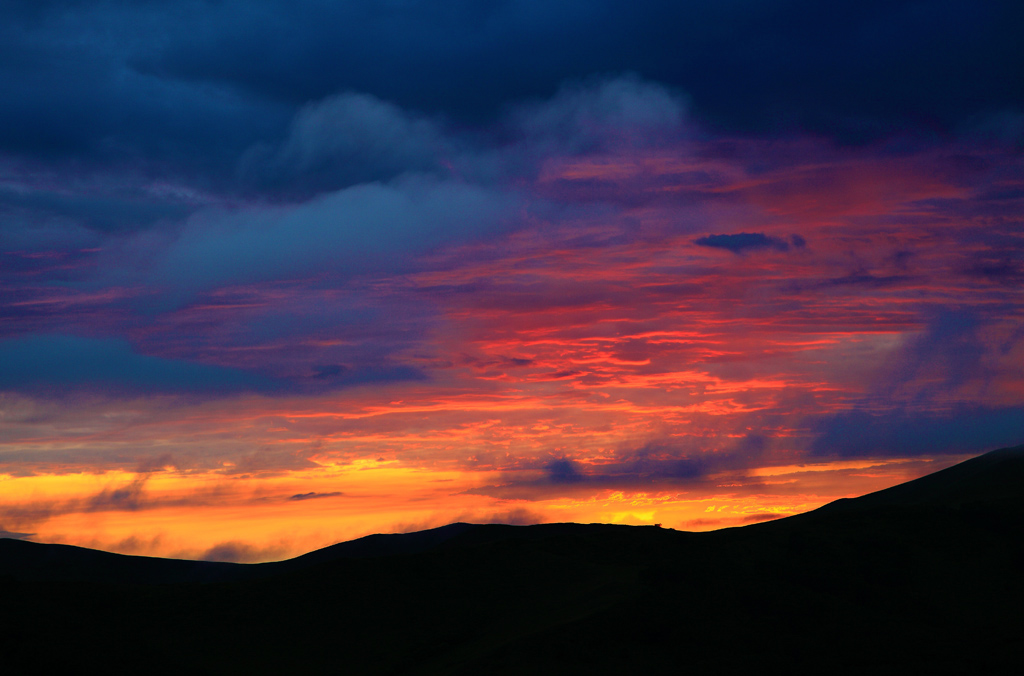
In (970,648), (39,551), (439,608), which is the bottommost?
(970,648)

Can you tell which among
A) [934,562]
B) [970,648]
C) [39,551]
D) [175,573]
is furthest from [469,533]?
[970,648]

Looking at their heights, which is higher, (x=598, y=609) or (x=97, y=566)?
(x=97, y=566)

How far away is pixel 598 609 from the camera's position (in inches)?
3474

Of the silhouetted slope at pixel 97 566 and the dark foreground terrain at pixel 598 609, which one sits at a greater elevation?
the silhouetted slope at pixel 97 566

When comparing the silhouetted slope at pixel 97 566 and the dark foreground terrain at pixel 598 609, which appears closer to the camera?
the dark foreground terrain at pixel 598 609

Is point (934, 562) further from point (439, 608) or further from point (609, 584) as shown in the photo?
point (439, 608)

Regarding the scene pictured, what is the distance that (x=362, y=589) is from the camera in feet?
328

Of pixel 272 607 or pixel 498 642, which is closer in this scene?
pixel 498 642

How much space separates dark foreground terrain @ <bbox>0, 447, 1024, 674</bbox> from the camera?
262 ft

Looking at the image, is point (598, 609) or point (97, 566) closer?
point (598, 609)

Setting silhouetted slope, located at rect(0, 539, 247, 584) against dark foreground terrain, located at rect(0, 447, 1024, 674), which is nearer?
dark foreground terrain, located at rect(0, 447, 1024, 674)

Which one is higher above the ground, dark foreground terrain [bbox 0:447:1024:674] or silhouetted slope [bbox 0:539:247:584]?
silhouetted slope [bbox 0:539:247:584]

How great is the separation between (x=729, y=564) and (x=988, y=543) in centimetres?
4052

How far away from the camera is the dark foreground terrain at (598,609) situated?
79.8m
